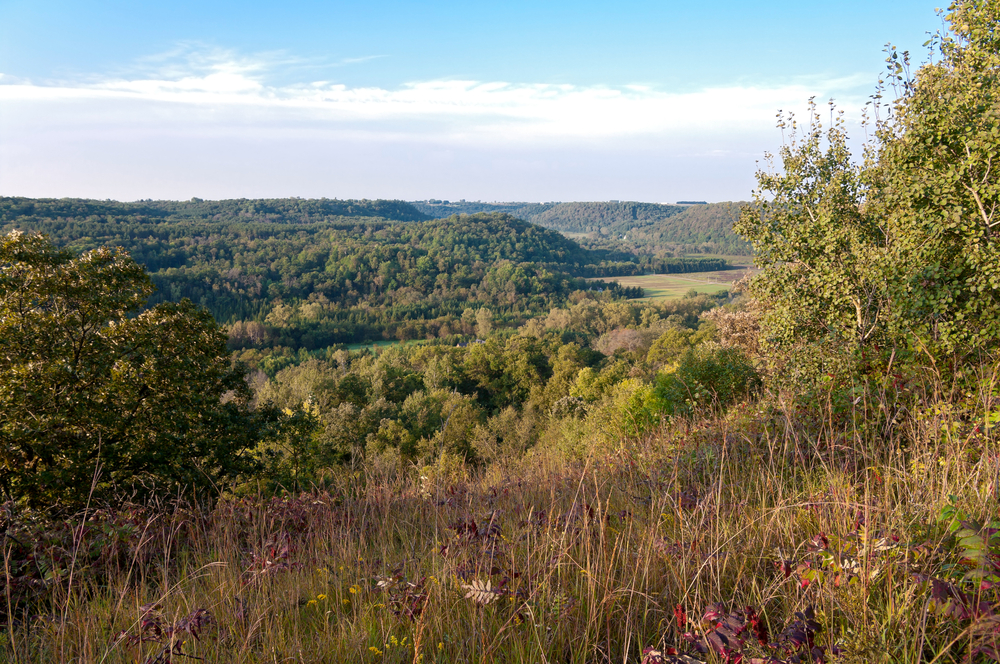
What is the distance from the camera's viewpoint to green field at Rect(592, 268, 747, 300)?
111312 mm

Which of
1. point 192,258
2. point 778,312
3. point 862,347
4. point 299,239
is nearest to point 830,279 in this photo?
point 778,312

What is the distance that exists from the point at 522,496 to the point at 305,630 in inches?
72.5

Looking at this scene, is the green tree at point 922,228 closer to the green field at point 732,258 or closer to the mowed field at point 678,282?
the mowed field at point 678,282

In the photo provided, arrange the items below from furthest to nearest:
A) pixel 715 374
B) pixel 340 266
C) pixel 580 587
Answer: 1. pixel 340 266
2. pixel 715 374
3. pixel 580 587

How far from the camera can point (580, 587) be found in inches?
86.8

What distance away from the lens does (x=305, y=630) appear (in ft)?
7.68

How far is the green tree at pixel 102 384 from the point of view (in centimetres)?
780

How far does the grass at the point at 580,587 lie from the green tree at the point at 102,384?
17.7 ft

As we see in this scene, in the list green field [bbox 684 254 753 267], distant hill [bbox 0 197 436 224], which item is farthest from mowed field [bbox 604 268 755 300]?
distant hill [bbox 0 197 436 224]

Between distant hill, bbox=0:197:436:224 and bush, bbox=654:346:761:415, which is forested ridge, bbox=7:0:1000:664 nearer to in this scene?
bush, bbox=654:346:761:415

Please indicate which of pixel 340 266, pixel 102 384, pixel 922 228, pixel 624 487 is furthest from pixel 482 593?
pixel 340 266

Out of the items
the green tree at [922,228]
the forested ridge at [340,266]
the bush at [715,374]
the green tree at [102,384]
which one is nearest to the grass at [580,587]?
the green tree at [922,228]

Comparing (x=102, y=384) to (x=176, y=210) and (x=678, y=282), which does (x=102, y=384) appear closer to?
(x=678, y=282)

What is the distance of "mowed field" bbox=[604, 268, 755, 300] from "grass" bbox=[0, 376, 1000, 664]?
343 feet
